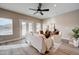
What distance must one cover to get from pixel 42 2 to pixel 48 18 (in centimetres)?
41

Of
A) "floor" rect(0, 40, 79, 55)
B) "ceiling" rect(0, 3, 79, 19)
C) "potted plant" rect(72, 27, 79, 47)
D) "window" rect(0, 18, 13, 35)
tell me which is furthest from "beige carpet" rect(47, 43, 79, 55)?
"window" rect(0, 18, 13, 35)

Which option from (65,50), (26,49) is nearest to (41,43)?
(26,49)

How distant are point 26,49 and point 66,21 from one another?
46.8 inches

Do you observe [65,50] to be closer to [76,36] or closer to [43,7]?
[76,36]

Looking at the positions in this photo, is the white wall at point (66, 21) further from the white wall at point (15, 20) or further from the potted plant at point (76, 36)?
the white wall at point (15, 20)

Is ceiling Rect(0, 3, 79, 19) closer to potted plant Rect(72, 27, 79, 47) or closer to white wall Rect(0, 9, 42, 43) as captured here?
white wall Rect(0, 9, 42, 43)

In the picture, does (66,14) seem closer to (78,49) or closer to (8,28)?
(78,49)

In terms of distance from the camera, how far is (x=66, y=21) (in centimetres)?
241

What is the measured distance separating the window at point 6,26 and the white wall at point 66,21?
0.85 m

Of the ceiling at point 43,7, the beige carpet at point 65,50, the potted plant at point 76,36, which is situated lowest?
the beige carpet at point 65,50

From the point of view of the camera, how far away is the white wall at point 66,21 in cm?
234


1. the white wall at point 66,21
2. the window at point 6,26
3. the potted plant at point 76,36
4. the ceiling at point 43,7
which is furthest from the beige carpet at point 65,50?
the window at point 6,26

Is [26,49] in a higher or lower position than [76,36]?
lower

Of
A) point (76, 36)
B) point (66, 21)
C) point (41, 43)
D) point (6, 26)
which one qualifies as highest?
point (66, 21)
